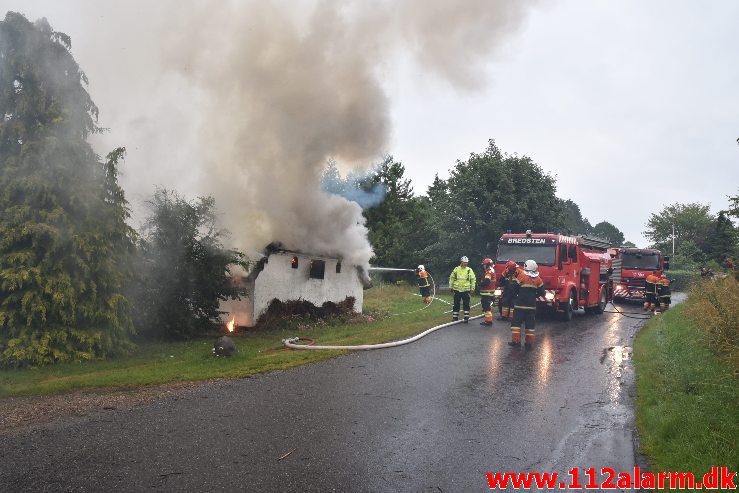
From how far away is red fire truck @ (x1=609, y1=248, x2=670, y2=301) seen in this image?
21938 mm

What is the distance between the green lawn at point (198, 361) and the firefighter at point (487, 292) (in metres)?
1.28

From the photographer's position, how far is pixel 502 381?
7777 mm

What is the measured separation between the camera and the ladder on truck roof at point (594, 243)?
17530mm

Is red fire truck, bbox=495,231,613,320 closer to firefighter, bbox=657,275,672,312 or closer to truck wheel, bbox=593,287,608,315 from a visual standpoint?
truck wheel, bbox=593,287,608,315

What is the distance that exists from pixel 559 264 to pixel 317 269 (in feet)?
24.0

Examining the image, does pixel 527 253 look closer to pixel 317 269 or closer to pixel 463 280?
pixel 463 280

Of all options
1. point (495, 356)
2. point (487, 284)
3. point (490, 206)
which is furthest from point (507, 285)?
point (490, 206)

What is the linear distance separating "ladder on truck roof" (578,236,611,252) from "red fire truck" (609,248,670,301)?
2.05m

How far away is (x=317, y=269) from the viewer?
50.3 feet

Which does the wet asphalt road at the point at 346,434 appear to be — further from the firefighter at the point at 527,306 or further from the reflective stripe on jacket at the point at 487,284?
the reflective stripe on jacket at the point at 487,284

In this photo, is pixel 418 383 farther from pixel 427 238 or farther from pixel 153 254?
pixel 427 238

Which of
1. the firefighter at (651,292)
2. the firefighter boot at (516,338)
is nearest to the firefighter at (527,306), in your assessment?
the firefighter boot at (516,338)

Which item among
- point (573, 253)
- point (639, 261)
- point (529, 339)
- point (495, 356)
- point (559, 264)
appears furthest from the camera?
point (639, 261)

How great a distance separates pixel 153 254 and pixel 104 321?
7.13ft
